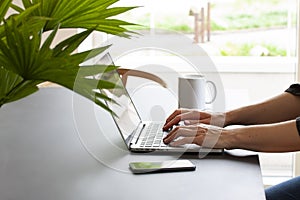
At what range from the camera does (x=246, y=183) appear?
118 cm

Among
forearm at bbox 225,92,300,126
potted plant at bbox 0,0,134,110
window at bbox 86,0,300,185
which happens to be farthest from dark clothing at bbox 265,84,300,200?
window at bbox 86,0,300,185

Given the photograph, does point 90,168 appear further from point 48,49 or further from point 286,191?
point 286,191

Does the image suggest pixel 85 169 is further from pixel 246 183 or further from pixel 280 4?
pixel 280 4

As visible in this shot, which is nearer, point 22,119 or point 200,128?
point 200,128

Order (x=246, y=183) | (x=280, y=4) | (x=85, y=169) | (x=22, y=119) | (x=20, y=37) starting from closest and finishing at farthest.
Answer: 1. (x=20, y=37)
2. (x=246, y=183)
3. (x=85, y=169)
4. (x=22, y=119)
5. (x=280, y=4)

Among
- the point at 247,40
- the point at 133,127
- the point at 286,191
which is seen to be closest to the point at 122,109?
the point at 133,127

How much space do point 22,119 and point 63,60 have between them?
1022mm

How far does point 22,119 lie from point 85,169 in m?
0.60

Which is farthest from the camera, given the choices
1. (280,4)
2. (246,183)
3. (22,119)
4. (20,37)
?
(280,4)

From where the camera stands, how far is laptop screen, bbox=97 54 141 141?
1555mm

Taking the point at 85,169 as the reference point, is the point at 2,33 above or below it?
above

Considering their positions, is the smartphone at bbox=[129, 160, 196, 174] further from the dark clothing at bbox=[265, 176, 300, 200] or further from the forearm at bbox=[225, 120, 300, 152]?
the dark clothing at bbox=[265, 176, 300, 200]

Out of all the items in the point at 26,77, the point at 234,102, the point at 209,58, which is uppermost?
the point at 26,77

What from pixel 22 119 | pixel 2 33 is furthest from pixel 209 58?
pixel 2 33
